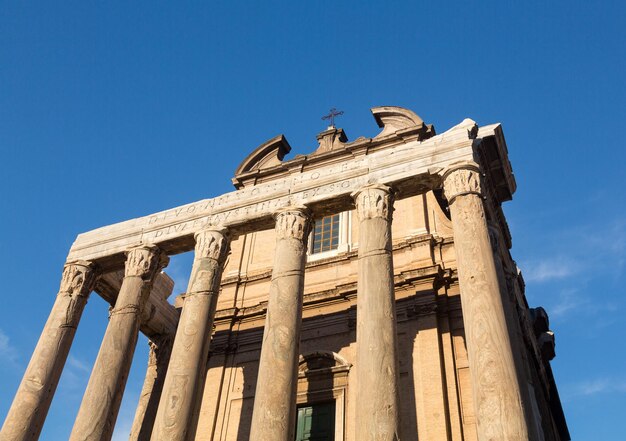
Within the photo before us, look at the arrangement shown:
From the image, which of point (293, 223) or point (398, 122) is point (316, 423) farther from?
point (398, 122)

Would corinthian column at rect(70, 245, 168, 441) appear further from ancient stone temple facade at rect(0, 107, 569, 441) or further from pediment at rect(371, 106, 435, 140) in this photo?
pediment at rect(371, 106, 435, 140)

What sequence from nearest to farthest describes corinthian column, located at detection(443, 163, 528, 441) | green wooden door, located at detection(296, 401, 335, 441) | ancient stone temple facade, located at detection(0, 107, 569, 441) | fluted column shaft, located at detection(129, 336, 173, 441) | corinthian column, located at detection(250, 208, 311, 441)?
corinthian column, located at detection(443, 163, 528, 441)
ancient stone temple facade, located at detection(0, 107, 569, 441)
corinthian column, located at detection(250, 208, 311, 441)
green wooden door, located at detection(296, 401, 335, 441)
fluted column shaft, located at detection(129, 336, 173, 441)

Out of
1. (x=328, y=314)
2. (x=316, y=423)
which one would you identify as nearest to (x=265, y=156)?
(x=328, y=314)

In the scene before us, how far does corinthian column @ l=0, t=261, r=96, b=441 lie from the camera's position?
15141 millimetres

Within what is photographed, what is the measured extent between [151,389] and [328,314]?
7.23m

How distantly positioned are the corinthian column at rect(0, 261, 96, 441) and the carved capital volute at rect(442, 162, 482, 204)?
11.3 metres

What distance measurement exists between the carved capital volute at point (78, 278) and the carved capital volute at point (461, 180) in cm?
1124

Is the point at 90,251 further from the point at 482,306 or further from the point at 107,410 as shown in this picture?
the point at 482,306

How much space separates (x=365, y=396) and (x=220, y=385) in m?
9.06

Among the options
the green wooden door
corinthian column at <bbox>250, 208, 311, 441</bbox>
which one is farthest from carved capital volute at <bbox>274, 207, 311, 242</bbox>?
the green wooden door

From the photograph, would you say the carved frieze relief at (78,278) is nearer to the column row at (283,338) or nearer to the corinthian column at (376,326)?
the column row at (283,338)

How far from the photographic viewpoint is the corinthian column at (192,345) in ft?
44.5

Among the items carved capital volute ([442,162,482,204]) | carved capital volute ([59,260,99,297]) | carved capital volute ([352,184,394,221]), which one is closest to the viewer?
carved capital volute ([442,162,482,204])

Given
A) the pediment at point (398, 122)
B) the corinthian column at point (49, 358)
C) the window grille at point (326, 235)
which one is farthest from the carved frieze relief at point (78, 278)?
the pediment at point (398, 122)
